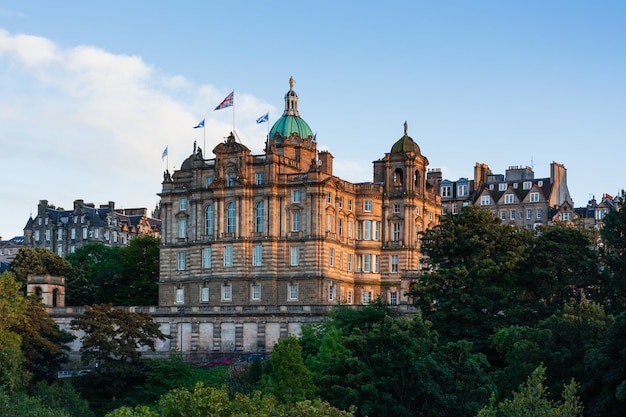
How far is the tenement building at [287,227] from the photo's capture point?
100062mm

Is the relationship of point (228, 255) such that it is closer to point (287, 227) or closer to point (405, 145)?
point (287, 227)

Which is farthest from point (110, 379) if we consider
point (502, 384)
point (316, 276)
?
point (502, 384)

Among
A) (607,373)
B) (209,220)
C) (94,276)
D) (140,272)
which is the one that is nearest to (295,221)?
(209,220)

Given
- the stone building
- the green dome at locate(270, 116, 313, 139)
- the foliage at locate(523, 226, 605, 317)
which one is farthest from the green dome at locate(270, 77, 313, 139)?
the stone building

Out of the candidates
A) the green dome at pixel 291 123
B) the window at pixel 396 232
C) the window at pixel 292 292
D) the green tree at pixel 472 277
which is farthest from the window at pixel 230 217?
the green tree at pixel 472 277

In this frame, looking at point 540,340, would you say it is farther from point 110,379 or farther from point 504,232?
point 110,379

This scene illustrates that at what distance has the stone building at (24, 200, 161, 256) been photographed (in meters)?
156

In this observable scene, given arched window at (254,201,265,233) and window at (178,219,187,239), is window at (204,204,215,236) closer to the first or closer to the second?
window at (178,219,187,239)

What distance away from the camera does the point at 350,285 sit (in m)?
105

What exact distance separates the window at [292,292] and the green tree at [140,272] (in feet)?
61.3

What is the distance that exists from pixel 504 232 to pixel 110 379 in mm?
28283

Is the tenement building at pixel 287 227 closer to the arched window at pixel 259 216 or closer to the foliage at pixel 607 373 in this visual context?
the arched window at pixel 259 216

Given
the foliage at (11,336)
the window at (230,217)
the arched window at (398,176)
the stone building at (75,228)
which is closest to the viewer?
the foliage at (11,336)

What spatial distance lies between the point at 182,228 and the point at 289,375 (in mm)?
40539
